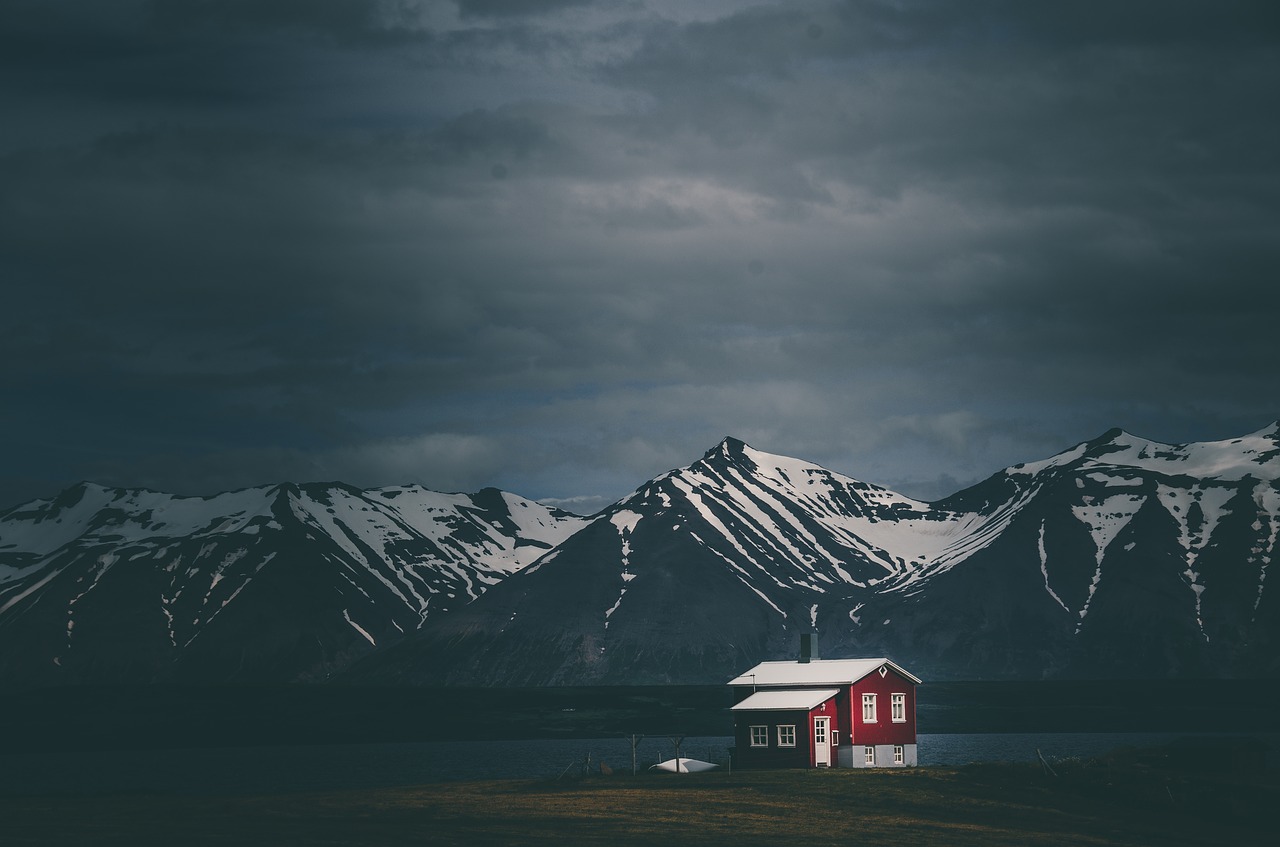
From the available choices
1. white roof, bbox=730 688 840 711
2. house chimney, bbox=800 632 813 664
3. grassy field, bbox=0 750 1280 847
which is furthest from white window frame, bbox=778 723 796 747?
house chimney, bbox=800 632 813 664

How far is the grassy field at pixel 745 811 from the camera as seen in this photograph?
69812 millimetres

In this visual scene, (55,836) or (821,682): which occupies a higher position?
(821,682)

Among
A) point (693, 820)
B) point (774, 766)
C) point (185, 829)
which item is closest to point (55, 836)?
point (185, 829)

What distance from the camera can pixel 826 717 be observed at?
110m

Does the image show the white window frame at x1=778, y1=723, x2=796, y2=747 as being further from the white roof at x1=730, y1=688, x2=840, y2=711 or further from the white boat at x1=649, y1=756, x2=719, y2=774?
the white boat at x1=649, y1=756, x2=719, y2=774

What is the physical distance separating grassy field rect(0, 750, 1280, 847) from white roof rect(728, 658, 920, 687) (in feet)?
32.1

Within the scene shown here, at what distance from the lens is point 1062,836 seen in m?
73.0

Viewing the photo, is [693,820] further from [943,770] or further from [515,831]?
[943,770]

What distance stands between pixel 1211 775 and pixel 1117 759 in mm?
5863

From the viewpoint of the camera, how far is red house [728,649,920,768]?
108875 mm

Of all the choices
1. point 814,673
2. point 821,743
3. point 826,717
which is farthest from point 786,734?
point 814,673

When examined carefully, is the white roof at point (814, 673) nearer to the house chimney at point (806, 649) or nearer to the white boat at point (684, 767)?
the house chimney at point (806, 649)

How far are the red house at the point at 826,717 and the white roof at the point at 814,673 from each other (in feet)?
0.23

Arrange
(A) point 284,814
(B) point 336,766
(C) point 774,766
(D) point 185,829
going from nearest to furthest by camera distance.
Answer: (D) point 185,829 → (A) point 284,814 → (C) point 774,766 → (B) point 336,766
